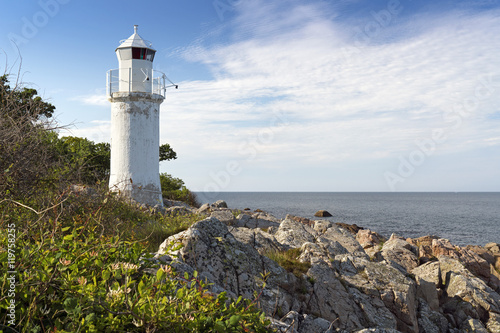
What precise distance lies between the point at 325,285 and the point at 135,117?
661 inches

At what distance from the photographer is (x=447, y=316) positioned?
32.6 feet

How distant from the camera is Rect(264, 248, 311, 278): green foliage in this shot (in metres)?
8.30

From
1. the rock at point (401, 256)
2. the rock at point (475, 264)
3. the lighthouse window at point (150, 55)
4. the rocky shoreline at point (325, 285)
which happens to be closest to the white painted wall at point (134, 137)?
the lighthouse window at point (150, 55)

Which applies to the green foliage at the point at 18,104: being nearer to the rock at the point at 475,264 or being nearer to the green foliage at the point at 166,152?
the rock at the point at 475,264

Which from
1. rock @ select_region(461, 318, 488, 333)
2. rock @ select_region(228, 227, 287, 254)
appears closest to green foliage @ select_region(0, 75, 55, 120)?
rock @ select_region(228, 227, 287, 254)

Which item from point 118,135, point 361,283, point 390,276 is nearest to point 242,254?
point 361,283

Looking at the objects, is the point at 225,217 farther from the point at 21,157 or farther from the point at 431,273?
the point at 21,157

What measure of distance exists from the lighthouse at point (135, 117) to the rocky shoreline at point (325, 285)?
12.1 meters

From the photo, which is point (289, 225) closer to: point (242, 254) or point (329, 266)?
point (329, 266)

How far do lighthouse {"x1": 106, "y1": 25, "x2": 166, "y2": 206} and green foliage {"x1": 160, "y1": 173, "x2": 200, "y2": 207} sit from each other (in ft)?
35.7

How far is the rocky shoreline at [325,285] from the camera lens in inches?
263

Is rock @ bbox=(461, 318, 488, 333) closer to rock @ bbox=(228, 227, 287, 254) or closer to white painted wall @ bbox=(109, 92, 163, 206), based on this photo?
rock @ bbox=(228, 227, 287, 254)

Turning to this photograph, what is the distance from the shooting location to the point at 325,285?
8.02m

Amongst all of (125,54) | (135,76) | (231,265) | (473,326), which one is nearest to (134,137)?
(135,76)
